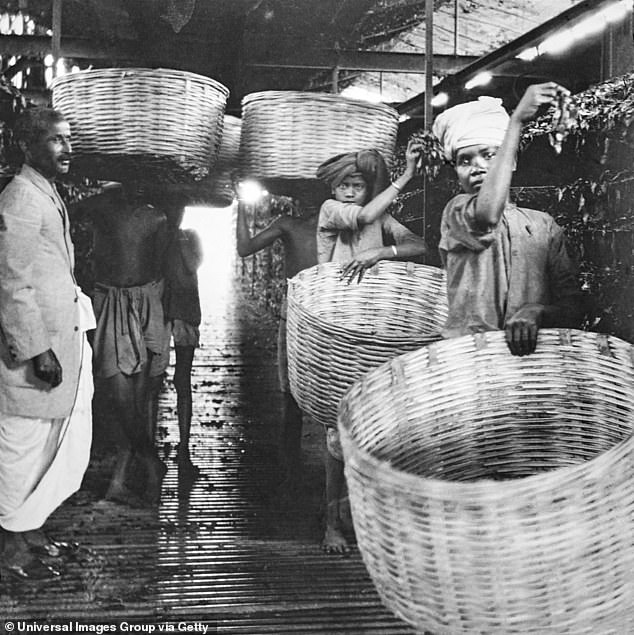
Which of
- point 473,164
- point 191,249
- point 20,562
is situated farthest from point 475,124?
point 20,562

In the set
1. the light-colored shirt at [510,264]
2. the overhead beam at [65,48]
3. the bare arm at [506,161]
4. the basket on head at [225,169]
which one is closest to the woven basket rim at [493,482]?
the light-colored shirt at [510,264]

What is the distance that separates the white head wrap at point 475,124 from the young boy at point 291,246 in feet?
1.31

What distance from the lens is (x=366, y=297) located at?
2.18 metres

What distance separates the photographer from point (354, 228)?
7.13 feet

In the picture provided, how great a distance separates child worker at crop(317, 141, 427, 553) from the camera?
84.7 inches

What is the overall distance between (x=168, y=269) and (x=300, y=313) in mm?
402

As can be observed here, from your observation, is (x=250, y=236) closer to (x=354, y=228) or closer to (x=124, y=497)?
(x=354, y=228)

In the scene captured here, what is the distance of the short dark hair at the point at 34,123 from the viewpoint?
2104mm

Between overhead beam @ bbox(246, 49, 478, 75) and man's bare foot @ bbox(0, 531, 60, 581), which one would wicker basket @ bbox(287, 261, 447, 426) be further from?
man's bare foot @ bbox(0, 531, 60, 581)

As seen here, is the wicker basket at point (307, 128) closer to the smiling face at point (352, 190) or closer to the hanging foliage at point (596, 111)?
the smiling face at point (352, 190)

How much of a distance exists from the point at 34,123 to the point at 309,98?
0.71m

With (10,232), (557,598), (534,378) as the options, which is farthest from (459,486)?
(10,232)

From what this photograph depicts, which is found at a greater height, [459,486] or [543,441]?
[459,486]

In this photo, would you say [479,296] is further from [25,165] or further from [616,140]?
[25,165]
